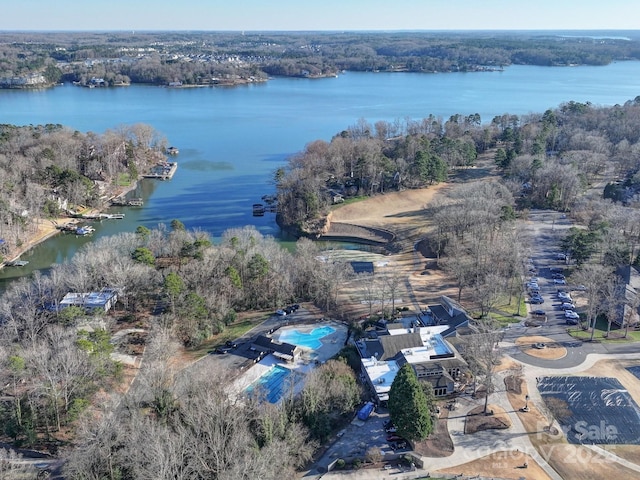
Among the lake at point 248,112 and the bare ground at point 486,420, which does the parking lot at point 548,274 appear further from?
the lake at point 248,112

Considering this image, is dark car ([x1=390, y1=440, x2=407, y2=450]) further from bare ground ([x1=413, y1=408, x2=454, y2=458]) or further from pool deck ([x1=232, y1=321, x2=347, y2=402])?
pool deck ([x1=232, y1=321, x2=347, y2=402])

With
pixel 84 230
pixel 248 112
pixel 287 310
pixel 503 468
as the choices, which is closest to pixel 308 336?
pixel 287 310

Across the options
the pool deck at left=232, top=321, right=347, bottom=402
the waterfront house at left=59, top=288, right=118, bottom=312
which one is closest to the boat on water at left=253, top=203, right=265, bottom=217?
the waterfront house at left=59, top=288, right=118, bottom=312

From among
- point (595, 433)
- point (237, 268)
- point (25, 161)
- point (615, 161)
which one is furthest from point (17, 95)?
point (595, 433)

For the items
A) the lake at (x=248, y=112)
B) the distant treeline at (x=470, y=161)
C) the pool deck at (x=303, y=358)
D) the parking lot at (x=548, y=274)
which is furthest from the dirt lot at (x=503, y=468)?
the lake at (x=248, y=112)

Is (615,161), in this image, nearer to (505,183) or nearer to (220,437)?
(505,183)
